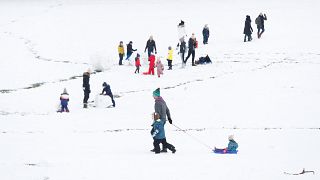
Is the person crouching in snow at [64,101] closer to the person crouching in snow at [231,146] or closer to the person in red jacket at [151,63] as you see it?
the person in red jacket at [151,63]

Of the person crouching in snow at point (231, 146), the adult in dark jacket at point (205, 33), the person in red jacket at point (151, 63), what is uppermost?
the adult in dark jacket at point (205, 33)

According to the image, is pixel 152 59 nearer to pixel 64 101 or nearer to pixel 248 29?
pixel 64 101

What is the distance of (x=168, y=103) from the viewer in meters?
18.9

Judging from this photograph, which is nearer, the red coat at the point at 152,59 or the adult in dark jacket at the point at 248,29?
the red coat at the point at 152,59

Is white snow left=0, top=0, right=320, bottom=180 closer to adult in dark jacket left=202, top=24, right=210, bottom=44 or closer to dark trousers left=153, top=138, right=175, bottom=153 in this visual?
dark trousers left=153, top=138, right=175, bottom=153

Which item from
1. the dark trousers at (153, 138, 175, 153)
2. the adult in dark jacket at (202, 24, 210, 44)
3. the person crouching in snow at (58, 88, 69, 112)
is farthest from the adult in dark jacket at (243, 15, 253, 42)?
the dark trousers at (153, 138, 175, 153)

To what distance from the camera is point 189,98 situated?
1942 cm

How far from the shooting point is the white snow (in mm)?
10906

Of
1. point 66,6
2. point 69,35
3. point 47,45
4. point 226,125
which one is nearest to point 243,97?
point 226,125

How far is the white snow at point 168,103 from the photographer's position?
10906 millimetres

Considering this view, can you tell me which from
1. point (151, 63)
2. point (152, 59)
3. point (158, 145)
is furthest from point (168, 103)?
point (158, 145)

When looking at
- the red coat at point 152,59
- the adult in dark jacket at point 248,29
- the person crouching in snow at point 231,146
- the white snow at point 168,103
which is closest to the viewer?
the white snow at point 168,103

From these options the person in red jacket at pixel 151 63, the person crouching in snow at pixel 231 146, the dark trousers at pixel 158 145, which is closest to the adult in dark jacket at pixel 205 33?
the person in red jacket at pixel 151 63

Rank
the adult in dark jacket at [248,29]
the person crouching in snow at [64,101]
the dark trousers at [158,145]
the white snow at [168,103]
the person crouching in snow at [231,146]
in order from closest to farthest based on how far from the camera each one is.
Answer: the white snow at [168,103]
the dark trousers at [158,145]
the person crouching in snow at [231,146]
the person crouching in snow at [64,101]
the adult in dark jacket at [248,29]
